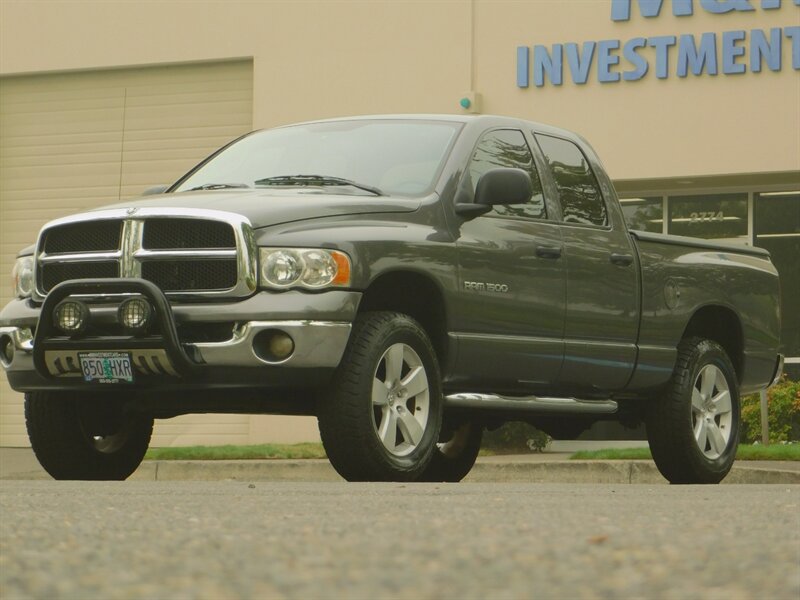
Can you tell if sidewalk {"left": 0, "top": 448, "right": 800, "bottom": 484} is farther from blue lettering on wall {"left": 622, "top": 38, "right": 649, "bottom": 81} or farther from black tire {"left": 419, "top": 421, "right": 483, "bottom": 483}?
blue lettering on wall {"left": 622, "top": 38, "right": 649, "bottom": 81}

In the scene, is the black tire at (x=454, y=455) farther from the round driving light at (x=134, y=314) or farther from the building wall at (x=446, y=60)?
the building wall at (x=446, y=60)

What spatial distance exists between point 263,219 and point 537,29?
Result: 12.6m

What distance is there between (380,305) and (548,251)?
1203 millimetres

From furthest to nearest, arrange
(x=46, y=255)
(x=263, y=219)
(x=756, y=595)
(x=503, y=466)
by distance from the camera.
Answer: (x=503, y=466) → (x=46, y=255) → (x=263, y=219) → (x=756, y=595)

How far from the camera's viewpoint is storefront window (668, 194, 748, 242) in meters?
19.1

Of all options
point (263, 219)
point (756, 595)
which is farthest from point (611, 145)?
point (756, 595)

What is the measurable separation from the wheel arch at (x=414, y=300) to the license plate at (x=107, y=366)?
109cm

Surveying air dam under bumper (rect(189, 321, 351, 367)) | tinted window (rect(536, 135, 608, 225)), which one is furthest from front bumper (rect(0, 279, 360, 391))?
tinted window (rect(536, 135, 608, 225))

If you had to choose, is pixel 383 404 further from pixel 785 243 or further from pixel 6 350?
pixel 785 243

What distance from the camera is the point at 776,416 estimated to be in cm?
1781

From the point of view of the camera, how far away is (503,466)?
13.0m

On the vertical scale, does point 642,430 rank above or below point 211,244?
below

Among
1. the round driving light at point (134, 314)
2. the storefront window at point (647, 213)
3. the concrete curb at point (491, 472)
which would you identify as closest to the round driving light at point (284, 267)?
the round driving light at point (134, 314)

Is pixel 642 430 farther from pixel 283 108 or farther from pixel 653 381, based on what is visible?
pixel 653 381
